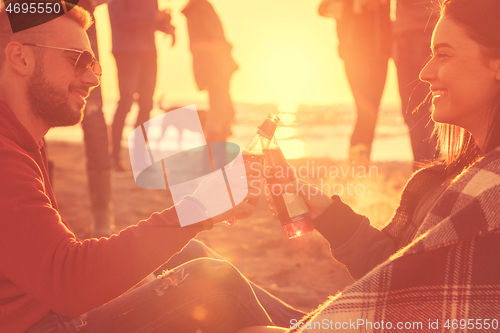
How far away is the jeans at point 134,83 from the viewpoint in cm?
609

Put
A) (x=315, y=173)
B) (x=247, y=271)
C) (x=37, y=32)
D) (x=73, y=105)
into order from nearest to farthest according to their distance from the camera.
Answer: (x=37, y=32) → (x=73, y=105) → (x=247, y=271) → (x=315, y=173)

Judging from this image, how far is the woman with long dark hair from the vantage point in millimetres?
1312

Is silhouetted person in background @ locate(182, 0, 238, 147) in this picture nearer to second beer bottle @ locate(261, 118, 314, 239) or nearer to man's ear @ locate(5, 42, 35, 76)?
second beer bottle @ locate(261, 118, 314, 239)

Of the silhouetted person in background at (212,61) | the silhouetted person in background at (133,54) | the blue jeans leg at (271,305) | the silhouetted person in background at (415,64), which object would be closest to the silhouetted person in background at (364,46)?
the silhouetted person in background at (415,64)

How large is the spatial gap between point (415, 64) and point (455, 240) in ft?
10.2

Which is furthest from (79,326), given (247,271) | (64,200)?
(64,200)

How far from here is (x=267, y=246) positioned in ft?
15.0

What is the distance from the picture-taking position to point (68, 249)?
140cm

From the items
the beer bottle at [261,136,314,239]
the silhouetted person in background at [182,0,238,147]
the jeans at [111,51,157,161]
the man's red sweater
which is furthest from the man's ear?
the silhouetted person in background at [182,0,238,147]

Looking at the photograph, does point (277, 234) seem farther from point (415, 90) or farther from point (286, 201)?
point (286, 201)

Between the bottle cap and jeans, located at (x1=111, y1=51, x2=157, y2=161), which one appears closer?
the bottle cap

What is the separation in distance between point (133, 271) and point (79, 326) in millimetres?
436

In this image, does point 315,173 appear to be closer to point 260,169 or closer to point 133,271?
point 260,169

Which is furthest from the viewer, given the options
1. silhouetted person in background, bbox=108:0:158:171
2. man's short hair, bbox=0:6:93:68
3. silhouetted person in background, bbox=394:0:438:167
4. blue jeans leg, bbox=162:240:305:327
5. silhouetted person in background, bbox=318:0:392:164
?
silhouetted person in background, bbox=108:0:158:171
